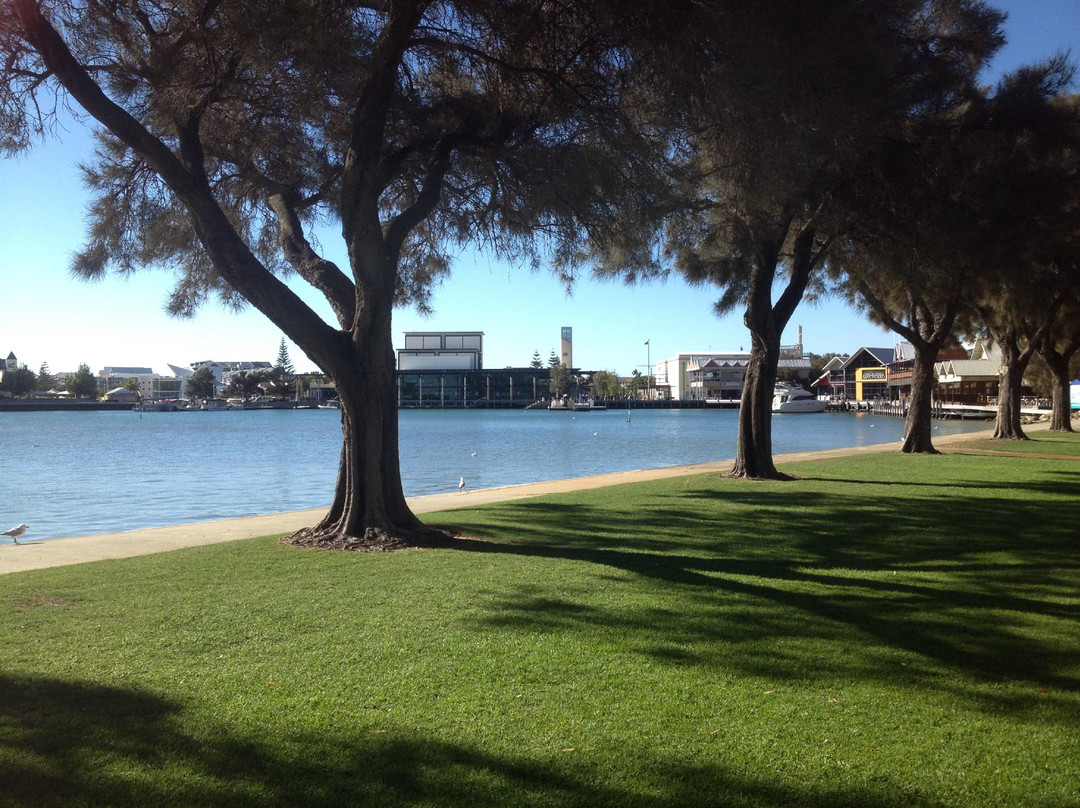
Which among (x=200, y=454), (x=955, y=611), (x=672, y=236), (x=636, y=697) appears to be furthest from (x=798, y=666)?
(x=200, y=454)

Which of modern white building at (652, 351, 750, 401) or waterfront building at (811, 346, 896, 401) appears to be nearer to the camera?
waterfront building at (811, 346, 896, 401)

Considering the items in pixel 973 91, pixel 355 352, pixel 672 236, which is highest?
pixel 973 91

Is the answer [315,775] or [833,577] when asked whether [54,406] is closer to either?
[833,577]

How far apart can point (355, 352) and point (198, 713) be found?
6181 mm

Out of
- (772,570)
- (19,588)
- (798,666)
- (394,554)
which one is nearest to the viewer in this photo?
(798,666)

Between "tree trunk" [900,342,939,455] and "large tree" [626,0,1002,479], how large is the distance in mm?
10525

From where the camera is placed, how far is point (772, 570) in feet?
27.4

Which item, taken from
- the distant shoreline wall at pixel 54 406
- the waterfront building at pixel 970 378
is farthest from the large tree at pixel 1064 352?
the distant shoreline wall at pixel 54 406

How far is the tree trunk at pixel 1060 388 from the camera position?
105 feet

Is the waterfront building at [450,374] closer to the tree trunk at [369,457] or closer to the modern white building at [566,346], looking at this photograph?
the modern white building at [566,346]

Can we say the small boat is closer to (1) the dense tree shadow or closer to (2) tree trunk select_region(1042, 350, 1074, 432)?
(2) tree trunk select_region(1042, 350, 1074, 432)

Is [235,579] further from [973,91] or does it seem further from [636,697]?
[973,91]

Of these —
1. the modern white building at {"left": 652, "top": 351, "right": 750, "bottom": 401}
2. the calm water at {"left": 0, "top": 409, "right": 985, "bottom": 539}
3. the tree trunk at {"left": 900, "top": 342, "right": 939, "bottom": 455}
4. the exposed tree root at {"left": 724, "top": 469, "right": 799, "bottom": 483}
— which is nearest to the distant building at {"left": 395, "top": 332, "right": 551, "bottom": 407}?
the modern white building at {"left": 652, "top": 351, "right": 750, "bottom": 401}

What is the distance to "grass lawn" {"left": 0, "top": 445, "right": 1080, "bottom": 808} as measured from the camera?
147 inches
